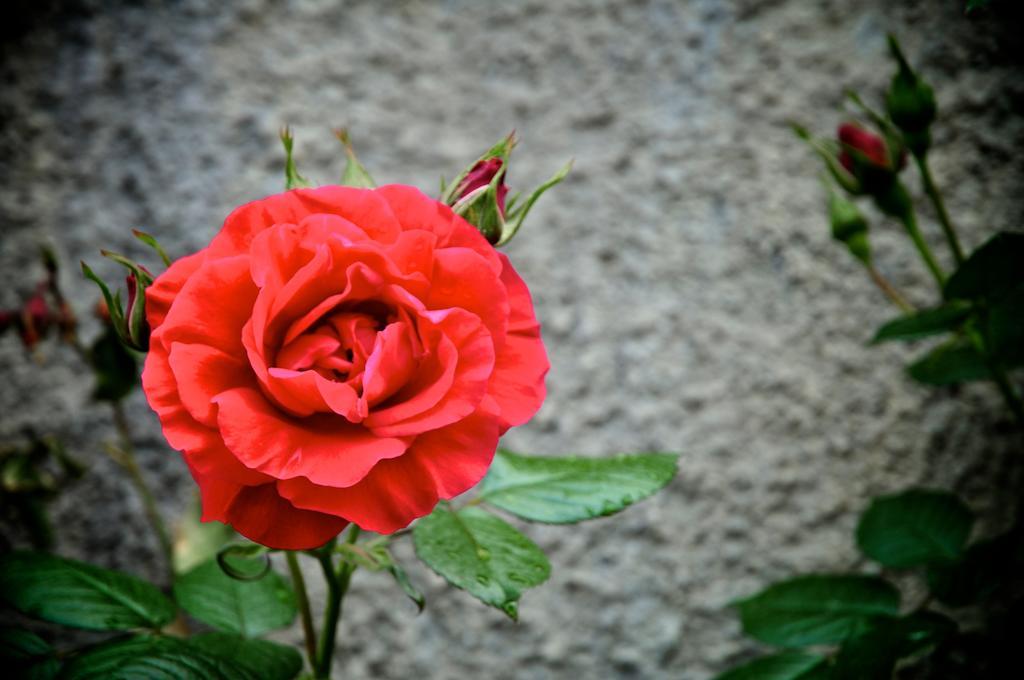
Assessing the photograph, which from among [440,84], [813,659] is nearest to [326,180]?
[440,84]

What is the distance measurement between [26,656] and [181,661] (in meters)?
0.09

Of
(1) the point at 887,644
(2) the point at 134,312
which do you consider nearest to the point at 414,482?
(2) the point at 134,312

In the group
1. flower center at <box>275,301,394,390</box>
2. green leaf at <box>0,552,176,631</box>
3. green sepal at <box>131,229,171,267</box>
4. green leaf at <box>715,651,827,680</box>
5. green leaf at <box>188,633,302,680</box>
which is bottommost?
green leaf at <box>715,651,827,680</box>

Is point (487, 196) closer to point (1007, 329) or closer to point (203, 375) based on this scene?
point (203, 375)

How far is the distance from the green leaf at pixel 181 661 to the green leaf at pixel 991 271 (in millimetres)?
479

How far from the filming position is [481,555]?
0.39 meters

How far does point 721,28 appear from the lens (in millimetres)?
720

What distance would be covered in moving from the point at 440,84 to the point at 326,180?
14 cm

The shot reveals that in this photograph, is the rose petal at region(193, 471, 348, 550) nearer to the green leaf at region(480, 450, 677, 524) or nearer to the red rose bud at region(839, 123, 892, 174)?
the green leaf at region(480, 450, 677, 524)

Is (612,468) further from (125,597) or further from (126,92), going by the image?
(126,92)

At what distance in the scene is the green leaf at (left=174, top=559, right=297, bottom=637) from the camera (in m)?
0.49

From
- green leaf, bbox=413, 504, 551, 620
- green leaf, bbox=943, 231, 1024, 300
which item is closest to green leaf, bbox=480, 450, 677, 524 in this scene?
green leaf, bbox=413, 504, 551, 620

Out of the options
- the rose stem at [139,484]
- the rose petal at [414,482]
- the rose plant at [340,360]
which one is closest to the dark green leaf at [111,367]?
the rose stem at [139,484]

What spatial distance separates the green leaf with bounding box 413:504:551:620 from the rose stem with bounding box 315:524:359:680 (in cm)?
4
